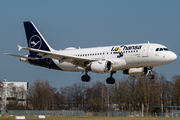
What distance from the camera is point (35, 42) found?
5469cm

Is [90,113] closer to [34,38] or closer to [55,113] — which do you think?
[55,113]

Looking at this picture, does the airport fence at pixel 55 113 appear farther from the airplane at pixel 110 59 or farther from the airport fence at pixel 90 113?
the airplane at pixel 110 59

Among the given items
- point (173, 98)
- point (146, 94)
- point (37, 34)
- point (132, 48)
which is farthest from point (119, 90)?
point (132, 48)

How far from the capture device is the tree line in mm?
105812

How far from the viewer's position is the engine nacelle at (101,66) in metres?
43.8

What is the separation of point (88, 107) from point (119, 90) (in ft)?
43.6

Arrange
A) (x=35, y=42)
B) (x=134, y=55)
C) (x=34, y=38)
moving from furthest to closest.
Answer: (x=34, y=38) < (x=35, y=42) < (x=134, y=55)

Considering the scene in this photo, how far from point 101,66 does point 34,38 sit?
16293mm

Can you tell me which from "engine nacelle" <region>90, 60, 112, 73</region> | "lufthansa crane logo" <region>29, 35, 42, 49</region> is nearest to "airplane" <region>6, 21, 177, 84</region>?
"engine nacelle" <region>90, 60, 112, 73</region>

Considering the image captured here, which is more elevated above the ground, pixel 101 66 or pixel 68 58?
pixel 68 58

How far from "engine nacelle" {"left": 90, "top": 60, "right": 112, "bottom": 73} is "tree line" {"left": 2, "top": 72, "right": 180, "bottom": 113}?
58.7m

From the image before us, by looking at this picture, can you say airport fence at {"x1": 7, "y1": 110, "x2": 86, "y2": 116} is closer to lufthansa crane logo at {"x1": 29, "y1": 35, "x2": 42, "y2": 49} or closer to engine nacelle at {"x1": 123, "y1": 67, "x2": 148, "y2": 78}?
lufthansa crane logo at {"x1": 29, "y1": 35, "x2": 42, "y2": 49}

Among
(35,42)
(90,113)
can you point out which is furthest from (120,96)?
(35,42)

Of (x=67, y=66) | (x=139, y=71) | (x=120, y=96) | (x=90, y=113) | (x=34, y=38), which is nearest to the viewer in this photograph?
(x=139, y=71)
